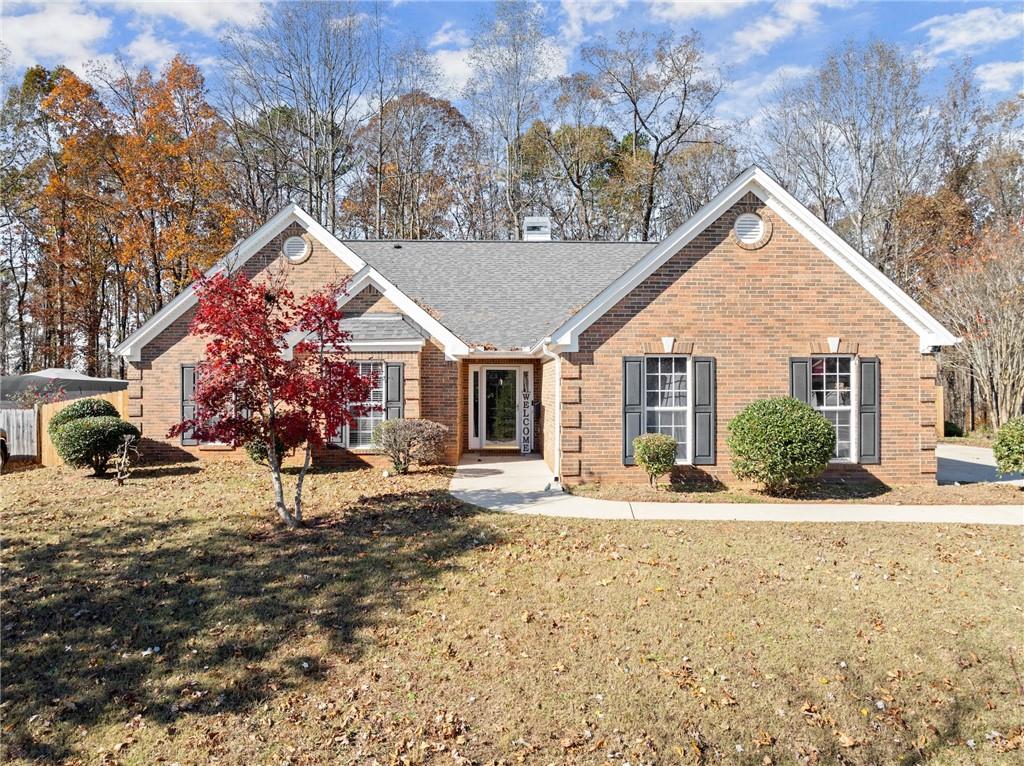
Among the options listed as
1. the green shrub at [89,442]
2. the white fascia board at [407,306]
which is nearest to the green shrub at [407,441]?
the white fascia board at [407,306]

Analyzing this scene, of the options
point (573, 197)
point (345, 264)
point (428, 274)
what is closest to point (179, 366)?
point (345, 264)

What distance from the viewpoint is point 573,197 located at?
30656 mm

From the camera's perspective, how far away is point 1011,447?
10523mm

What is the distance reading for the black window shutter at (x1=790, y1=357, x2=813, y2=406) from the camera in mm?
10844

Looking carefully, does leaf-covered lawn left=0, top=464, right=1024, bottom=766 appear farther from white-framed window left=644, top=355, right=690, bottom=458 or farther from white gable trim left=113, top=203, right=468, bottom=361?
white gable trim left=113, top=203, right=468, bottom=361

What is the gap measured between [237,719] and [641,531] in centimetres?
528

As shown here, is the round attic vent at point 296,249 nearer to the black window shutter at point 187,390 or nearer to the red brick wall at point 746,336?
the black window shutter at point 187,390

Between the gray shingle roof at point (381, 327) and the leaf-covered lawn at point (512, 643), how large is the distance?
5335 millimetres

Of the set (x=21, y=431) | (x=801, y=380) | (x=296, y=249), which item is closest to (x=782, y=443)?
(x=801, y=380)

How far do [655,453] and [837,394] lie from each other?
12.6 feet

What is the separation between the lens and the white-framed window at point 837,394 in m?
11.0

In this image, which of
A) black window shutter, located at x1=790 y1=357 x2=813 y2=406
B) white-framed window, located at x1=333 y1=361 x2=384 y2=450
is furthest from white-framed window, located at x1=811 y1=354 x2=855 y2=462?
white-framed window, located at x1=333 y1=361 x2=384 y2=450

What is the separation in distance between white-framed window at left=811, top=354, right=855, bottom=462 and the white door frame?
655 cm

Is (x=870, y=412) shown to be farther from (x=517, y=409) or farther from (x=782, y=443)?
(x=517, y=409)
